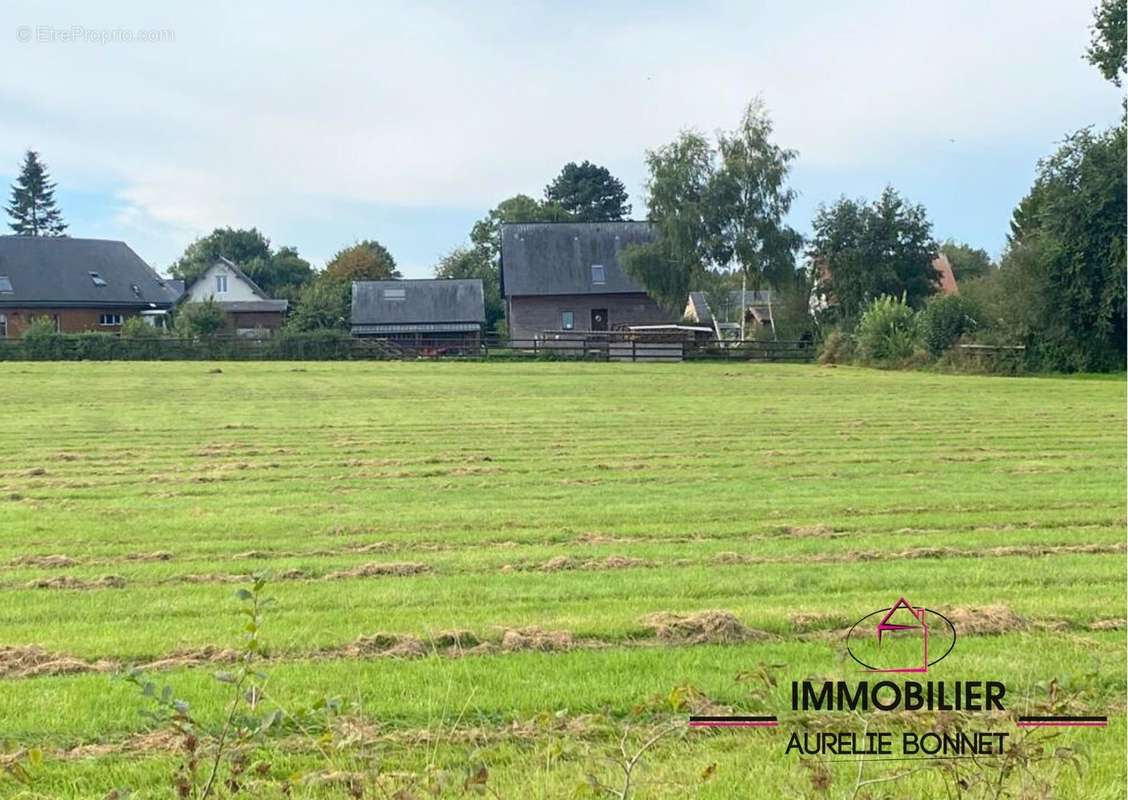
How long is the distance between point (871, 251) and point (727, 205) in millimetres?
8616

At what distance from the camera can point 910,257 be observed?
5919cm

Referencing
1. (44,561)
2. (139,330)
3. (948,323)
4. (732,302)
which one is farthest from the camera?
(732,302)

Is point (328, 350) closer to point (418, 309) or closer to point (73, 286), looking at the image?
point (418, 309)

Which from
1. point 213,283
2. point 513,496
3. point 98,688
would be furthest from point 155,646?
point 213,283

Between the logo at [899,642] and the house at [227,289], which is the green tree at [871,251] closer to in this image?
the house at [227,289]

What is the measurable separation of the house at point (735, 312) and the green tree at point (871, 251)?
4370 millimetres

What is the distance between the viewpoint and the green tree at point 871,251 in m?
58.0

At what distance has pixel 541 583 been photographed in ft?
26.8

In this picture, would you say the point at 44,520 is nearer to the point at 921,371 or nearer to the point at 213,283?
the point at 921,371

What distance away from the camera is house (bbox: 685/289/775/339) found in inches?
2450

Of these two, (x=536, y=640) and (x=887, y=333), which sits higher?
(x=887, y=333)

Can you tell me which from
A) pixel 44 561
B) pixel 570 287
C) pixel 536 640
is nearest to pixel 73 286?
pixel 570 287

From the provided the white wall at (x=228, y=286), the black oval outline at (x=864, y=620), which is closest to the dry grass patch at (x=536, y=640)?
the black oval outline at (x=864, y=620)

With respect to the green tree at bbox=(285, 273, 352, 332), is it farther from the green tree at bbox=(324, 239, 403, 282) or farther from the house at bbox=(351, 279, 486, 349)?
the green tree at bbox=(324, 239, 403, 282)
